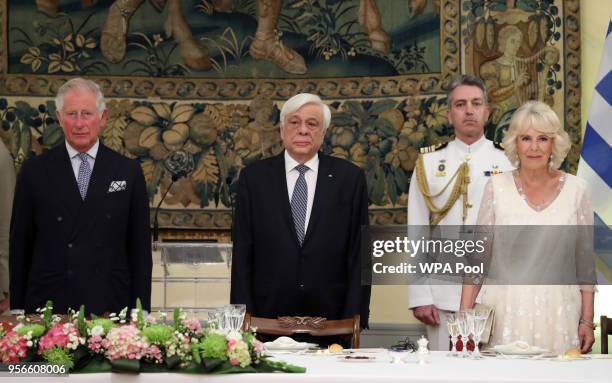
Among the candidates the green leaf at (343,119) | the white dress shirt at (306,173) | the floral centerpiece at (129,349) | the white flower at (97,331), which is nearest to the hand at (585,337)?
the white dress shirt at (306,173)

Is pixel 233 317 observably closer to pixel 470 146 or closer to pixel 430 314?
pixel 430 314

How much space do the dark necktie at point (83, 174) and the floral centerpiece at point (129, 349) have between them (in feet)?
5.71

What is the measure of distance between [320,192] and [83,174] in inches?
39.9

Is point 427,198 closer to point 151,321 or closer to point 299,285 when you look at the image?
point 299,285

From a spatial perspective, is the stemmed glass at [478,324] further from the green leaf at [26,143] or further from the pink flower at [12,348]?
the green leaf at [26,143]

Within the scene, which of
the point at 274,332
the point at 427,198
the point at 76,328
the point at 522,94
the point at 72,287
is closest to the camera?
the point at 76,328

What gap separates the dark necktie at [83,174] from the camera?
5.45 metres

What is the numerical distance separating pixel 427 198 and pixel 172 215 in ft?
7.48

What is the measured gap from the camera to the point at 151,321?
12.6 ft

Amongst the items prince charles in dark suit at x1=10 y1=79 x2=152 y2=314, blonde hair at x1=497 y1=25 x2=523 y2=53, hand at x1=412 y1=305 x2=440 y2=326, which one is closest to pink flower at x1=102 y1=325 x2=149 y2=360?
prince charles in dark suit at x1=10 y1=79 x2=152 y2=314

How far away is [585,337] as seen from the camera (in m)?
4.97

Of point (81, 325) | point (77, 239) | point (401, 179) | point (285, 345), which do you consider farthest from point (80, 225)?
point (401, 179)

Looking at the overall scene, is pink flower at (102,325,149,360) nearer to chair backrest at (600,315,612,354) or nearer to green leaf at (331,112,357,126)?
chair backrest at (600,315,612,354)

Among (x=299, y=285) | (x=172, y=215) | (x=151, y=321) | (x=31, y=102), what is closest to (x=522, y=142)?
(x=299, y=285)
